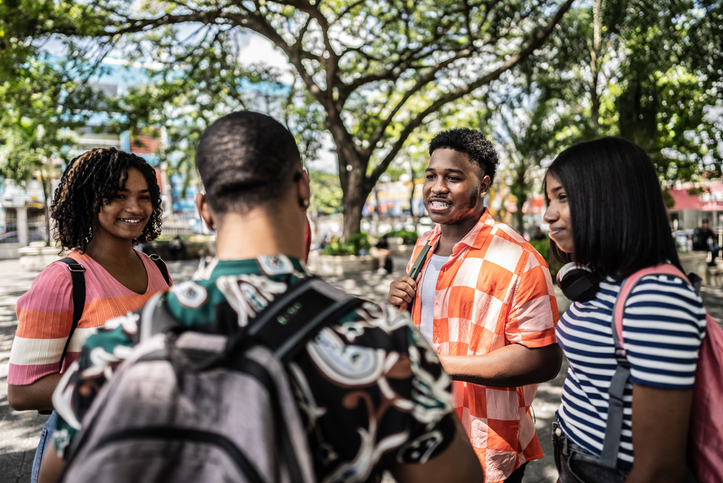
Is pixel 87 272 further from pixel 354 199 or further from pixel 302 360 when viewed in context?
pixel 354 199

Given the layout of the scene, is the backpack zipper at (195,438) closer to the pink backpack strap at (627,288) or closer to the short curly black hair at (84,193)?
the pink backpack strap at (627,288)

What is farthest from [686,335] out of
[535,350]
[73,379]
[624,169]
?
[73,379]

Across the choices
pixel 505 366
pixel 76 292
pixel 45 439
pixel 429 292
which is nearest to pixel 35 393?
pixel 45 439

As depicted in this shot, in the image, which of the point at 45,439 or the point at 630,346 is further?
the point at 45,439

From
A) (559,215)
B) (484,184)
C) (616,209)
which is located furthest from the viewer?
(484,184)

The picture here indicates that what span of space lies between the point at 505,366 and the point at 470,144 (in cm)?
117

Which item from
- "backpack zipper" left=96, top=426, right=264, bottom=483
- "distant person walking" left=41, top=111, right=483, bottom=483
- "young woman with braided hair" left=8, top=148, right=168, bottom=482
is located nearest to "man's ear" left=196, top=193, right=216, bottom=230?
"distant person walking" left=41, top=111, right=483, bottom=483

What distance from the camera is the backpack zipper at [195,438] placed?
0.75 metres

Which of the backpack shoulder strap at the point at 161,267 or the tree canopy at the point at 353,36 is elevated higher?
the tree canopy at the point at 353,36

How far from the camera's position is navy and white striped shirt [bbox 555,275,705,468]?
48.3 inches

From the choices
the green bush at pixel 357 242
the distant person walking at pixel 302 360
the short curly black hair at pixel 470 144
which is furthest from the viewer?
the green bush at pixel 357 242

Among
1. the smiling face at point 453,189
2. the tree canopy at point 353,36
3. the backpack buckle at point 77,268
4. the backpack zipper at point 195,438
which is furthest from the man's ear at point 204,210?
the tree canopy at point 353,36

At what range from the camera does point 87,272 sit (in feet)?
6.31

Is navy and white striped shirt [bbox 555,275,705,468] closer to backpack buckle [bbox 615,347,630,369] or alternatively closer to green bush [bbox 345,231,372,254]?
backpack buckle [bbox 615,347,630,369]
